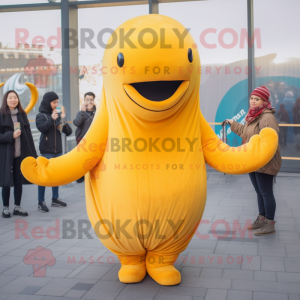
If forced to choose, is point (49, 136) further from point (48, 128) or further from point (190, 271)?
point (190, 271)

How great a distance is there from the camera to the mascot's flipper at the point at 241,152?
323 cm

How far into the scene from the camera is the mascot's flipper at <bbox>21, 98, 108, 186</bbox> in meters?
3.14

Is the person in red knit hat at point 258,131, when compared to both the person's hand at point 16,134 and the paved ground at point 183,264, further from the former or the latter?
the person's hand at point 16,134

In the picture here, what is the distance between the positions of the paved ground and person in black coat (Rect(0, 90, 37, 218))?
0.50 m

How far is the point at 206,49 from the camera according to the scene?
33.8ft

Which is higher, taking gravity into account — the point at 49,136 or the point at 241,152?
the point at 49,136

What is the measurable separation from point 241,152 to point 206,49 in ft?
24.5

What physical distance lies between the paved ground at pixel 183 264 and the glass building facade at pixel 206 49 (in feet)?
15.6

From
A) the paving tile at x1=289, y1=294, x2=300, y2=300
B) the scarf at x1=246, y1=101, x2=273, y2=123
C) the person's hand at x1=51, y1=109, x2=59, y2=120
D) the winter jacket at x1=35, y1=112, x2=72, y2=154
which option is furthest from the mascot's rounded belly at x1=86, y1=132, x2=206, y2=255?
the winter jacket at x1=35, y1=112, x2=72, y2=154

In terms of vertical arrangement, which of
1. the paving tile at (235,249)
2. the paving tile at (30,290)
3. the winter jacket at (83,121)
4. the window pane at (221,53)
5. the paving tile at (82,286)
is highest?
the window pane at (221,53)

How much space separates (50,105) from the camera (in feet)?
20.4

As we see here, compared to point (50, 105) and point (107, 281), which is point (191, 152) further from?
point (50, 105)

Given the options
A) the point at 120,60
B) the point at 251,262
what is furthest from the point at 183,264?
the point at 120,60

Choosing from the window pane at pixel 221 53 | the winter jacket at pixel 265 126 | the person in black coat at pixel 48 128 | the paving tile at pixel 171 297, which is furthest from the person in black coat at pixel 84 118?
the paving tile at pixel 171 297
